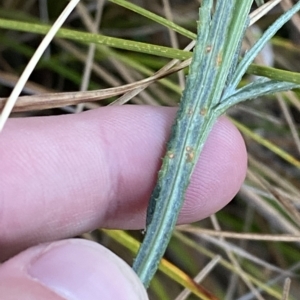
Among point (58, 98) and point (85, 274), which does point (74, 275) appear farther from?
point (58, 98)

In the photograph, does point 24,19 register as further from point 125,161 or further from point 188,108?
point 188,108

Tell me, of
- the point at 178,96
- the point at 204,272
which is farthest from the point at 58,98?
the point at 178,96

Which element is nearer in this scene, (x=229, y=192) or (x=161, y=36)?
(x=229, y=192)

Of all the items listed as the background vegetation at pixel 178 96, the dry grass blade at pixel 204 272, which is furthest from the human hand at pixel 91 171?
the background vegetation at pixel 178 96

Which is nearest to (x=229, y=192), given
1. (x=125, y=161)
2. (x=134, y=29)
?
(x=125, y=161)

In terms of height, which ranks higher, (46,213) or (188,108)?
(188,108)

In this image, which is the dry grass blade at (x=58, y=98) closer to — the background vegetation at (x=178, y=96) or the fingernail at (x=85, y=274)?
the fingernail at (x=85, y=274)

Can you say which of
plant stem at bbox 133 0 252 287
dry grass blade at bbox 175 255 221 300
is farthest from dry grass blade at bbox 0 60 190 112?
dry grass blade at bbox 175 255 221 300

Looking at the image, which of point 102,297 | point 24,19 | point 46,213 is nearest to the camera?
point 102,297
